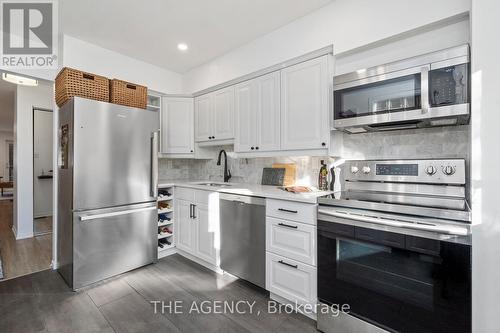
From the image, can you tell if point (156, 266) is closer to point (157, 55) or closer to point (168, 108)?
point (168, 108)

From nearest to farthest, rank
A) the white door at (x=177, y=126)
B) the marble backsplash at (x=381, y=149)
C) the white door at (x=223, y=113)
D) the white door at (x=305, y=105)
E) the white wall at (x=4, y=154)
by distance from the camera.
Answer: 1. the marble backsplash at (x=381, y=149)
2. the white door at (x=305, y=105)
3. the white door at (x=223, y=113)
4. the white door at (x=177, y=126)
5. the white wall at (x=4, y=154)

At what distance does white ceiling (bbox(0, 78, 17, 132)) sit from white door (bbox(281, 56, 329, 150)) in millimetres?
4531

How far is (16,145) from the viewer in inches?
147

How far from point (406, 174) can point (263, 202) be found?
1.12m

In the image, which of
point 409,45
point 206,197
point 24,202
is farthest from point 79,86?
point 409,45

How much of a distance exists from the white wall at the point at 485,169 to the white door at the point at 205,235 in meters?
2.05

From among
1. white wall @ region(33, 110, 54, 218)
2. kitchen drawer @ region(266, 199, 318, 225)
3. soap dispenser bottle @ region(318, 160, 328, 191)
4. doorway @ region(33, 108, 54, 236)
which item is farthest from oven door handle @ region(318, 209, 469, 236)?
white wall @ region(33, 110, 54, 218)

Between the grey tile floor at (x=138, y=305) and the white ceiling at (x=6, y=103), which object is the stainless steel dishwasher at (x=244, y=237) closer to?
the grey tile floor at (x=138, y=305)

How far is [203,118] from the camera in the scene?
330 cm

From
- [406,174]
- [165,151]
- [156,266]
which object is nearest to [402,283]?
[406,174]

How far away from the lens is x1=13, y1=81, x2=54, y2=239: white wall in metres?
3.68

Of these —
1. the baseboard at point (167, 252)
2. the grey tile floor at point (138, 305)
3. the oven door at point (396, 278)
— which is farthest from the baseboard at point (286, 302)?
the baseboard at point (167, 252)

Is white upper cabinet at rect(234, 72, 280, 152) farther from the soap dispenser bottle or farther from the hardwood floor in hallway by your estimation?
the hardwood floor in hallway

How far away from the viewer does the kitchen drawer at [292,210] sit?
181 centimetres
